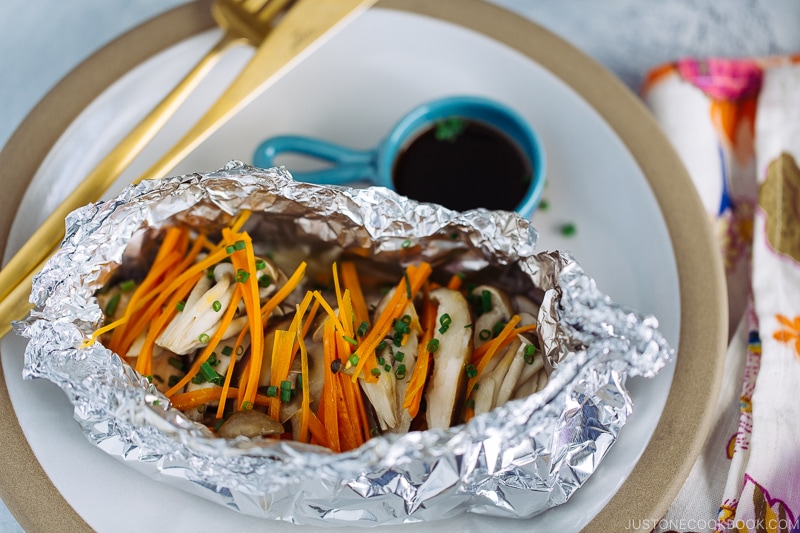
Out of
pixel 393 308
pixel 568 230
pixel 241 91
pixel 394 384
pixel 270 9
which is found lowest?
pixel 394 384

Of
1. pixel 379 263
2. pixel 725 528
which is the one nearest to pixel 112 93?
pixel 379 263

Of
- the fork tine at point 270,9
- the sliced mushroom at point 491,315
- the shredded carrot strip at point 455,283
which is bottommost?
the sliced mushroom at point 491,315

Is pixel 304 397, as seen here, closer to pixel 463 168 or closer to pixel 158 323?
pixel 158 323

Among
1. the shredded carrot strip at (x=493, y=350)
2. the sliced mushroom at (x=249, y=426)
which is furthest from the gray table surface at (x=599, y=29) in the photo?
the sliced mushroom at (x=249, y=426)

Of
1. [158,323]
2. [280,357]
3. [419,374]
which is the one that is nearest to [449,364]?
[419,374]

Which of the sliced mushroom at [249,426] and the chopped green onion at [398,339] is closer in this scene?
the sliced mushroom at [249,426]

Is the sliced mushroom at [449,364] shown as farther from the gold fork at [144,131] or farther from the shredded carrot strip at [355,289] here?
the gold fork at [144,131]
